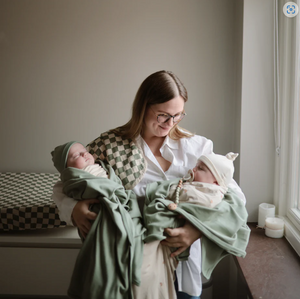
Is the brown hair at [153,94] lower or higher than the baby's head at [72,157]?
higher

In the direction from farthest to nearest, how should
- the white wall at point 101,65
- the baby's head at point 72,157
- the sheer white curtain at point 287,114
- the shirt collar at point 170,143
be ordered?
the white wall at point 101,65 < the sheer white curtain at point 287,114 < the shirt collar at point 170,143 < the baby's head at point 72,157

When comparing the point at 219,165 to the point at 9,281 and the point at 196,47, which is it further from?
the point at 9,281

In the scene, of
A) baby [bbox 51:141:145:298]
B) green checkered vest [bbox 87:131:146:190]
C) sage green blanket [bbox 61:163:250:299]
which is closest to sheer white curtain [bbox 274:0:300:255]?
sage green blanket [bbox 61:163:250:299]

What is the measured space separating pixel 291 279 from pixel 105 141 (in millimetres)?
1170

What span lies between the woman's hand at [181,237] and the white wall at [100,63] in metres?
1.19

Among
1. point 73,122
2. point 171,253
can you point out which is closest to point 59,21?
point 73,122

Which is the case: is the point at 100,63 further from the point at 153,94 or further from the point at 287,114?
the point at 287,114

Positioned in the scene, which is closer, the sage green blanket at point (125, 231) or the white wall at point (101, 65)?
the sage green blanket at point (125, 231)

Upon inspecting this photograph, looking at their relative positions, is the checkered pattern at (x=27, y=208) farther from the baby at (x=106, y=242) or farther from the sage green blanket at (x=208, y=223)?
the sage green blanket at (x=208, y=223)

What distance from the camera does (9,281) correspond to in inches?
81.9

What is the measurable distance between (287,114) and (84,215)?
144 cm

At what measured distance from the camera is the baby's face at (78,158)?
1.45 m

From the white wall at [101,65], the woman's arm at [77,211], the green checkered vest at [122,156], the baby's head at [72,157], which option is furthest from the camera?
the white wall at [101,65]

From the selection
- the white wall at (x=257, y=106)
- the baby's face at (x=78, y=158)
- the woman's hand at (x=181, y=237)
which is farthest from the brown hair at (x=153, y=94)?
the white wall at (x=257, y=106)
